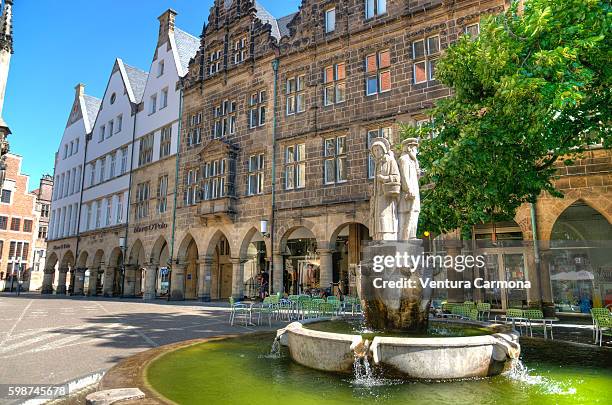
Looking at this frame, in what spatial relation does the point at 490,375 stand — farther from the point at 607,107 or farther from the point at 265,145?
the point at 265,145

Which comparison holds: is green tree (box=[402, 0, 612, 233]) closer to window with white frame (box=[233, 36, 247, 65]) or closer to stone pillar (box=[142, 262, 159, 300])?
window with white frame (box=[233, 36, 247, 65])

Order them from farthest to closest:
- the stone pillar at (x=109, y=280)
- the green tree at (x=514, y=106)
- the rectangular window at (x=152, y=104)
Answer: the stone pillar at (x=109, y=280) → the rectangular window at (x=152, y=104) → the green tree at (x=514, y=106)

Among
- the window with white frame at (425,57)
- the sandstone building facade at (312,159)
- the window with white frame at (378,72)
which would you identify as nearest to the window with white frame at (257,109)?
the sandstone building facade at (312,159)

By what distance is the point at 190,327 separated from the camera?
1114 cm

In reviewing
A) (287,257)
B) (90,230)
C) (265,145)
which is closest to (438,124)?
(265,145)

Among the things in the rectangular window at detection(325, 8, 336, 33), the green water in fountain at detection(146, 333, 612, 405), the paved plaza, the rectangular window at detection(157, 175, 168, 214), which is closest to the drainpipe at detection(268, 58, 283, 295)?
the rectangular window at detection(325, 8, 336, 33)

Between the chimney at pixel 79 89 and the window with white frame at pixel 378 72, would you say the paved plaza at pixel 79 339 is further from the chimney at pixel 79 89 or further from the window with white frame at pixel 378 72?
the chimney at pixel 79 89

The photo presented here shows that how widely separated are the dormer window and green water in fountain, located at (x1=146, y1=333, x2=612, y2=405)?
62.5ft

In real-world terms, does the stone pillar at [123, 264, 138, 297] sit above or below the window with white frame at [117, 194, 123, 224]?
below

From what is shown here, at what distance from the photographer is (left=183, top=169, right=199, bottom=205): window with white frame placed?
2352 centimetres

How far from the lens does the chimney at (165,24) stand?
29.3 meters

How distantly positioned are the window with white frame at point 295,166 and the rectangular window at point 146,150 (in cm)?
1252

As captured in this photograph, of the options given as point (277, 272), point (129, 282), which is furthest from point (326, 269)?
point (129, 282)

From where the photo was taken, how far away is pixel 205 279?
72.1ft
